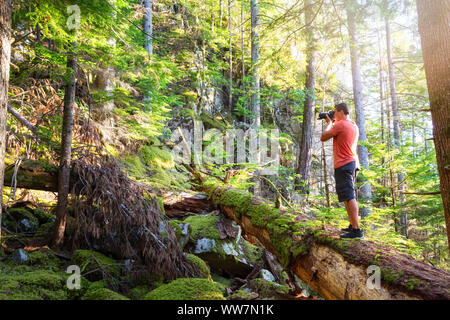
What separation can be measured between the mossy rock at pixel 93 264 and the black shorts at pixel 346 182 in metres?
3.65

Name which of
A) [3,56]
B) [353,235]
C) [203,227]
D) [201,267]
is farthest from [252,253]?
[3,56]

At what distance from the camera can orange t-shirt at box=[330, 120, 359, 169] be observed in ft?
12.7

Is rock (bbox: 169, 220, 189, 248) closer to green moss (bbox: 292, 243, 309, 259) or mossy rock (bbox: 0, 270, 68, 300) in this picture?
mossy rock (bbox: 0, 270, 68, 300)

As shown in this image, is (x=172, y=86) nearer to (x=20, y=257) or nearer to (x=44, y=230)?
(x=44, y=230)

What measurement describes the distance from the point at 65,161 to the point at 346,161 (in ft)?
15.0

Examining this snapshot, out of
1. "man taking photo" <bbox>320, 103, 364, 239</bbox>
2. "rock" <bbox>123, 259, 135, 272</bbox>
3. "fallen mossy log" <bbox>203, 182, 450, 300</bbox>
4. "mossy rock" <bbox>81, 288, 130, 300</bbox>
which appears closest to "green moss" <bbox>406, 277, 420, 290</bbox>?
"fallen mossy log" <bbox>203, 182, 450, 300</bbox>

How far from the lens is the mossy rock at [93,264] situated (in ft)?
11.6

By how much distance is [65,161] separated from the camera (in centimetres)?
397

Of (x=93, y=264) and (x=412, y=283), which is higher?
(x=412, y=283)

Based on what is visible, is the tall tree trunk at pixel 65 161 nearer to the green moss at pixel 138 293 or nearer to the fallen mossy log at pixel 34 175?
the fallen mossy log at pixel 34 175

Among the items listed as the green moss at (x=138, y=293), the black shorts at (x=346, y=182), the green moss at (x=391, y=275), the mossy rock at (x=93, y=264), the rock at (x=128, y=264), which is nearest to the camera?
the green moss at (x=391, y=275)

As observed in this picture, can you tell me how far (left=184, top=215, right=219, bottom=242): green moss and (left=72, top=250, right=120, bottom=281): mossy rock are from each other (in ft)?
7.15

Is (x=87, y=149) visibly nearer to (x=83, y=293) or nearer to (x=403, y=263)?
(x=83, y=293)

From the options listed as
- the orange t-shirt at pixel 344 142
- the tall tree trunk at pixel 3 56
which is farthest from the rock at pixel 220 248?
the tall tree trunk at pixel 3 56
